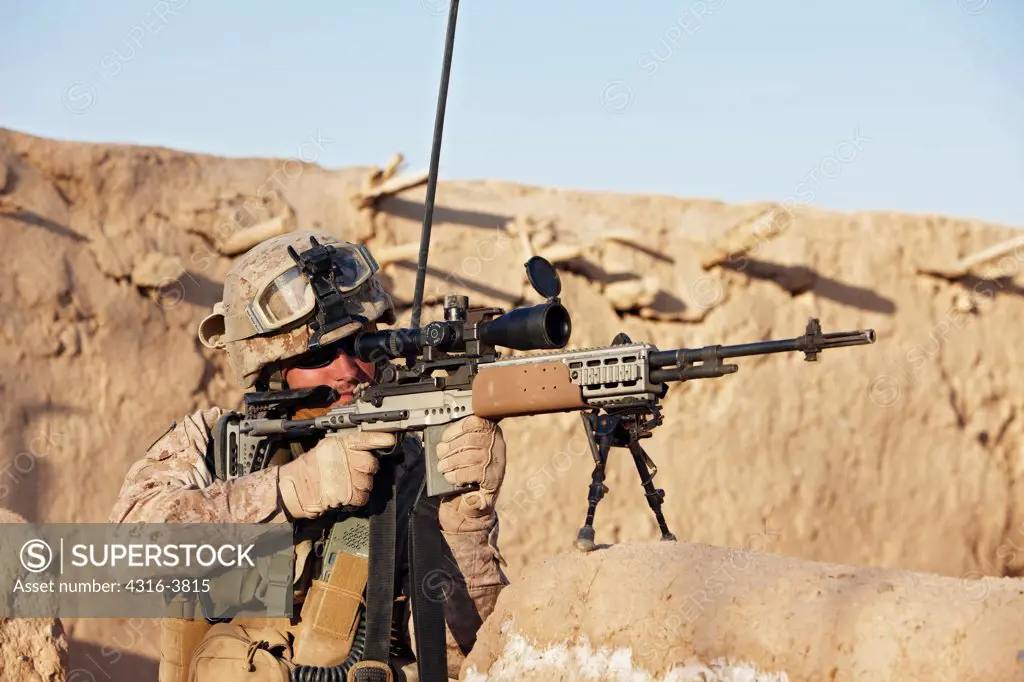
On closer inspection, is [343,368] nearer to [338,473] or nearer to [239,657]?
[338,473]

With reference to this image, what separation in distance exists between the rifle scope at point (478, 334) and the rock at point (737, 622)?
73 cm

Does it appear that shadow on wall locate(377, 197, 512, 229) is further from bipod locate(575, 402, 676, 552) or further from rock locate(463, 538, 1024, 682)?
rock locate(463, 538, 1024, 682)

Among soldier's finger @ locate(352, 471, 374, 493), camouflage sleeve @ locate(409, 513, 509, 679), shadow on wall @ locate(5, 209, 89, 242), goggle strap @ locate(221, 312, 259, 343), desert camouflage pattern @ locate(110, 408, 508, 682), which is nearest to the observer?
soldier's finger @ locate(352, 471, 374, 493)

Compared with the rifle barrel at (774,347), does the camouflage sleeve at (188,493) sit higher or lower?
lower

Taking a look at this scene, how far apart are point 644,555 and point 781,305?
711 cm

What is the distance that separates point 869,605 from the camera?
296 cm

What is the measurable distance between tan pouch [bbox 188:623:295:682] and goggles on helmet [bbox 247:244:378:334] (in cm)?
99

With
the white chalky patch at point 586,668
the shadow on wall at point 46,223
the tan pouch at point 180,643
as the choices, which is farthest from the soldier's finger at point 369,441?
the shadow on wall at point 46,223

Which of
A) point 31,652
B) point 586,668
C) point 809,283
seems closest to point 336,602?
point 586,668

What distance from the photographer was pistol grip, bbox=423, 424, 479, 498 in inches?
138

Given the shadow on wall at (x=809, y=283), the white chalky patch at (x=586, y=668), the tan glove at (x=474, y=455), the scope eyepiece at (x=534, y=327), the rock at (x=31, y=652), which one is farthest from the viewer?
the shadow on wall at (x=809, y=283)

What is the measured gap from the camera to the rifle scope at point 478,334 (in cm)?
329

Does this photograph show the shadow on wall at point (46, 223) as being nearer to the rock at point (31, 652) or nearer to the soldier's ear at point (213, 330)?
the rock at point (31, 652)

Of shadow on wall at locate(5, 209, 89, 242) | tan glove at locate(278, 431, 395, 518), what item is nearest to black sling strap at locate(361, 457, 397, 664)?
tan glove at locate(278, 431, 395, 518)
